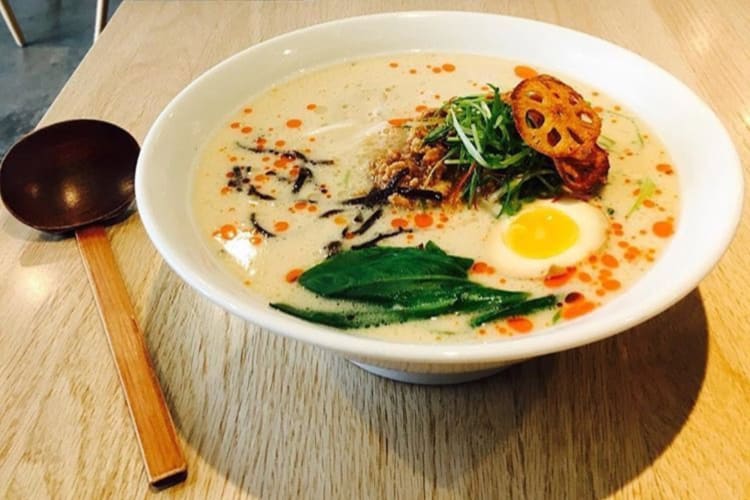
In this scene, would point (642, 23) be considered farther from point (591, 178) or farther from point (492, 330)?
point (492, 330)

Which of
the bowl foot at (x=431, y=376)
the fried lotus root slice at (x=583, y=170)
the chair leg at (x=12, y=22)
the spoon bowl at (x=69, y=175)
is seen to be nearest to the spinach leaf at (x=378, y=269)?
the bowl foot at (x=431, y=376)

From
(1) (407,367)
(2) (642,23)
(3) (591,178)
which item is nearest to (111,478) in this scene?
(1) (407,367)

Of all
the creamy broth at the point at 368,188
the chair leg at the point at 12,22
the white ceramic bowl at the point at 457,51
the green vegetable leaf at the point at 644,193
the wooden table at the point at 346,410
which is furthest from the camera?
the chair leg at the point at 12,22

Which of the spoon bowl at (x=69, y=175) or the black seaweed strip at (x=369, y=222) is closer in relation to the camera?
the black seaweed strip at (x=369, y=222)

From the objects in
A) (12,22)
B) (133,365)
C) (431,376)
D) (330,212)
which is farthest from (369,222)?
(12,22)

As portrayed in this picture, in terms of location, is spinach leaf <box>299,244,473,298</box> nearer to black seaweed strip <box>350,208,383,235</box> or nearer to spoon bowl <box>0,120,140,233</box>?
black seaweed strip <box>350,208,383,235</box>

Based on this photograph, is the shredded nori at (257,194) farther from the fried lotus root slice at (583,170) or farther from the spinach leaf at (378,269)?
the fried lotus root slice at (583,170)

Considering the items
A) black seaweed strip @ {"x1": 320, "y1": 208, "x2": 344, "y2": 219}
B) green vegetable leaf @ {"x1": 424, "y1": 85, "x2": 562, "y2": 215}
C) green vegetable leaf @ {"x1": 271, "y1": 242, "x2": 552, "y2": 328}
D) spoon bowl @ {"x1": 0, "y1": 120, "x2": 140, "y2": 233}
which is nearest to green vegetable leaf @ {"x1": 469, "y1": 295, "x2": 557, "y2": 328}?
green vegetable leaf @ {"x1": 271, "y1": 242, "x2": 552, "y2": 328}
